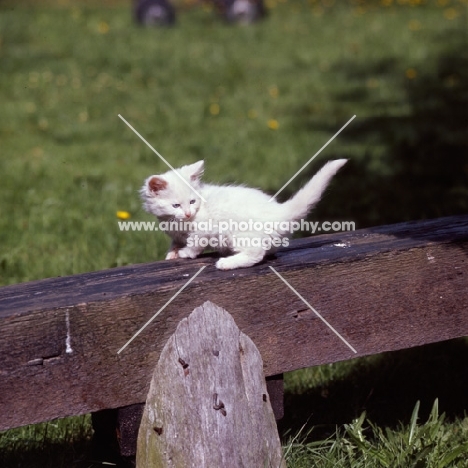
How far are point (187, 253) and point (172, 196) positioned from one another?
20 centimetres

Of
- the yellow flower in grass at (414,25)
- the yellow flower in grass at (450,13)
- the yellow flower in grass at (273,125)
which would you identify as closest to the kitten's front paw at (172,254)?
the yellow flower in grass at (273,125)

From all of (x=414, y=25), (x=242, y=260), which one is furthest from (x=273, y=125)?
(x=414, y=25)

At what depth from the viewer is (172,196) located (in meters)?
2.63

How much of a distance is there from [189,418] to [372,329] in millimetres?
659

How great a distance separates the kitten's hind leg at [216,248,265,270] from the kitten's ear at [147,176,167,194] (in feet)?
1.08

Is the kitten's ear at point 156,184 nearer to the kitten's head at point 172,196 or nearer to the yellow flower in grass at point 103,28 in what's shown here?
the kitten's head at point 172,196

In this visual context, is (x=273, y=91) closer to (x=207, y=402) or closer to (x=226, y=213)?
(x=226, y=213)

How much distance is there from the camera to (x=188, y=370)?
7.51 ft

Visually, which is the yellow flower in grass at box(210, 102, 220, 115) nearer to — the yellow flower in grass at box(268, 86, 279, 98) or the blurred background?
the blurred background

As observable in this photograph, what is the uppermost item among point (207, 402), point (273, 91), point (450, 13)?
point (450, 13)

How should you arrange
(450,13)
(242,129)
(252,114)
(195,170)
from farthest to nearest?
1. (450,13)
2. (252,114)
3. (242,129)
4. (195,170)

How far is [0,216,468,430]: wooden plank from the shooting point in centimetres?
212
